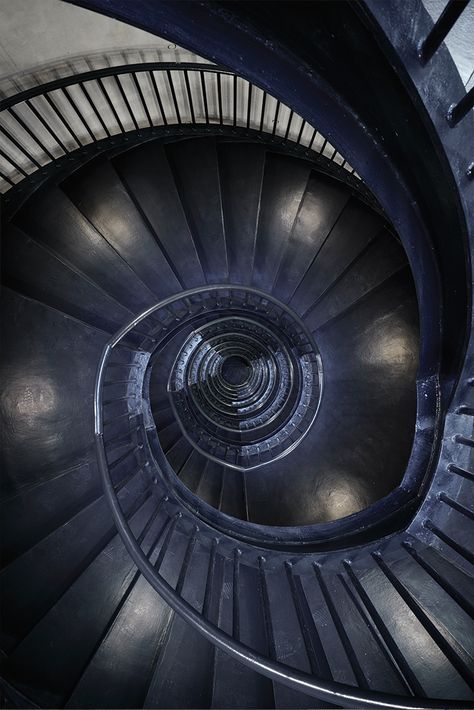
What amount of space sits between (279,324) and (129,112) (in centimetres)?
420

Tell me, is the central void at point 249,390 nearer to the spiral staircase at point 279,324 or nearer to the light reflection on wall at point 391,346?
the spiral staircase at point 279,324

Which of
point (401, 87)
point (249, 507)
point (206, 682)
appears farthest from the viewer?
point (249, 507)

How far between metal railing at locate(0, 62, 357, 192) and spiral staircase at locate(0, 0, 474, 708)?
3 cm

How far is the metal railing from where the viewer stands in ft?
13.1

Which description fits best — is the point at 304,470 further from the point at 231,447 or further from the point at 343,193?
the point at 343,193

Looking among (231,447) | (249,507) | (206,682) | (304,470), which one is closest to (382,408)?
(304,470)

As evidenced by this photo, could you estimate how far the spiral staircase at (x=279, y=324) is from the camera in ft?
7.15

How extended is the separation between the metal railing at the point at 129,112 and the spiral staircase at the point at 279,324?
31mm

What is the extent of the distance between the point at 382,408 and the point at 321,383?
1.07m

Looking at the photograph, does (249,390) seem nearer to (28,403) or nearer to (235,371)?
(235,371)

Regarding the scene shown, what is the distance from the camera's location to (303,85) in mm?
2273

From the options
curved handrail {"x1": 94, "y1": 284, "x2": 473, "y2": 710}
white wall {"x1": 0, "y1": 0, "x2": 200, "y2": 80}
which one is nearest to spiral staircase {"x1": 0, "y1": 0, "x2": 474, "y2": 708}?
curved handrail {"x1": 94, "y1": 284, "x2": 473, "y2": 710}

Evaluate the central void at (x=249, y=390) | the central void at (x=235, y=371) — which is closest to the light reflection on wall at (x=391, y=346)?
the central void at (x=249, y=390)

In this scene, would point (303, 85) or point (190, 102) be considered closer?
point (303, 85)
